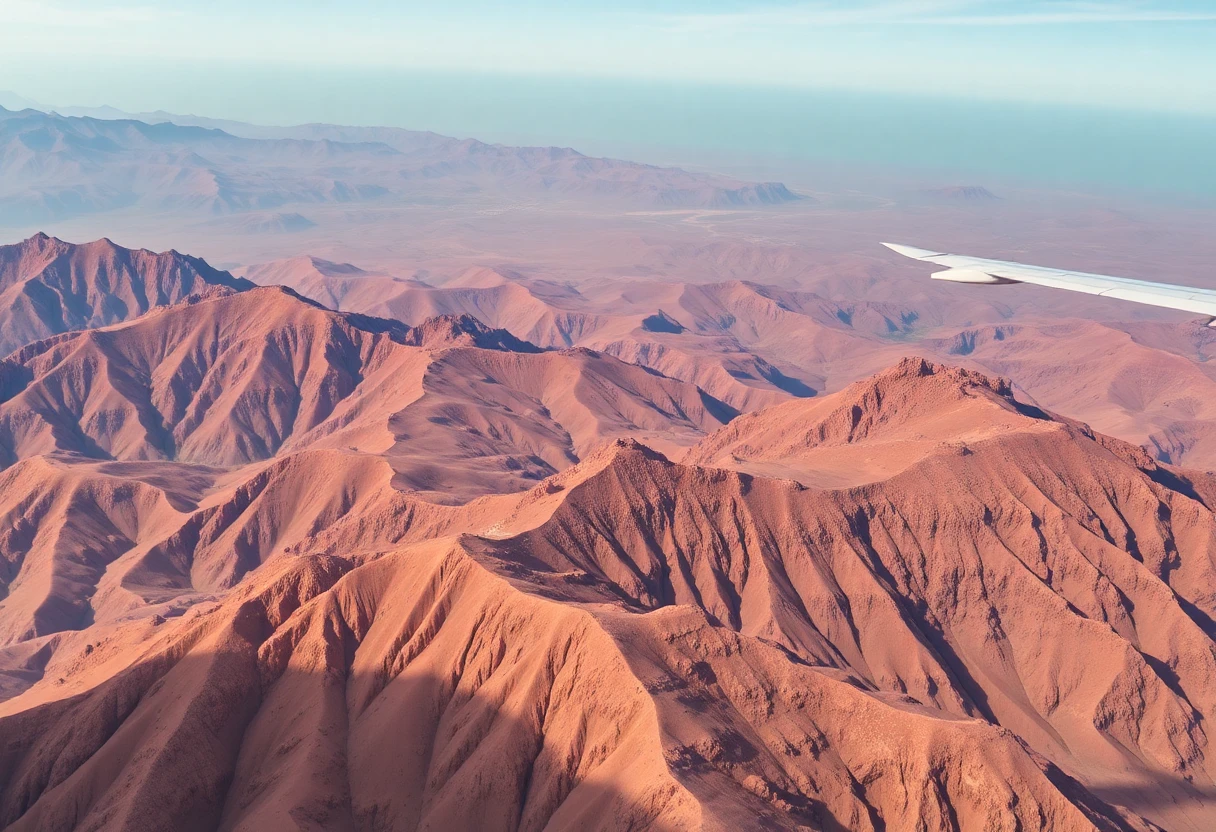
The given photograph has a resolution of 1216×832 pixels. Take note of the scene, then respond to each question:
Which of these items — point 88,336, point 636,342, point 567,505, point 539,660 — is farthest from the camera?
point 636,342

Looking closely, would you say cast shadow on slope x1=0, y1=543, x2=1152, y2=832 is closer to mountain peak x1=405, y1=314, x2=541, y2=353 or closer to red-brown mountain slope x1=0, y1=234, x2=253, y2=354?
mountain peak x1=405, y1=314, x2=541, y2=353

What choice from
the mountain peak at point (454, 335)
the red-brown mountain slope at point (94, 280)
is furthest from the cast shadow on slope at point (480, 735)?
the red-brown mountain slope at point (94, 280)

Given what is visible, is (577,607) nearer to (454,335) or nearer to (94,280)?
(454,335)

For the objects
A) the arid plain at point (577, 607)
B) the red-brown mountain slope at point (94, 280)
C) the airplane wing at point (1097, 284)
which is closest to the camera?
the arid plain at point (577, 607)

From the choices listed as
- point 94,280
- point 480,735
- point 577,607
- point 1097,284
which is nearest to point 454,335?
point 94,280

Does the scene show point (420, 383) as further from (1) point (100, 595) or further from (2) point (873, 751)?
(2) point (873, 751)

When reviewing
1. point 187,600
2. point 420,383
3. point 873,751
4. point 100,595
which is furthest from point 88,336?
point 873,751

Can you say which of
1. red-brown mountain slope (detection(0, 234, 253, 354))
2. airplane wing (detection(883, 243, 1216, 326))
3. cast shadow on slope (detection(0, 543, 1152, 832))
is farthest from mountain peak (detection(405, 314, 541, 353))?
airplane wing (detection(883, 243, 1216, 326))

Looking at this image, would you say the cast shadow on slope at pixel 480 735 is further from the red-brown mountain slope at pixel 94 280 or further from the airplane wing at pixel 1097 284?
the red-brown mountain slope at pixel 94 280
